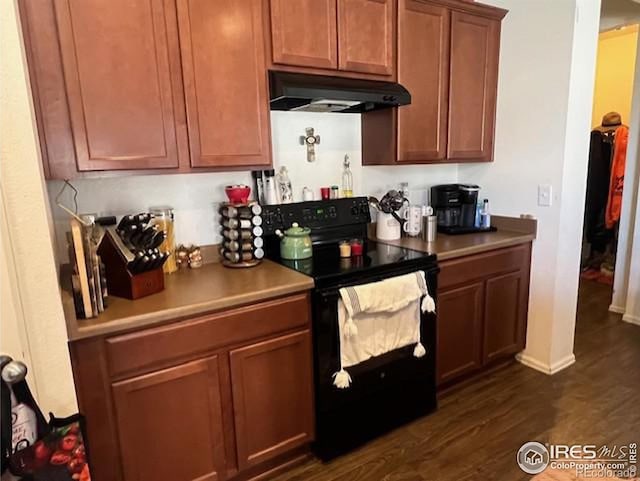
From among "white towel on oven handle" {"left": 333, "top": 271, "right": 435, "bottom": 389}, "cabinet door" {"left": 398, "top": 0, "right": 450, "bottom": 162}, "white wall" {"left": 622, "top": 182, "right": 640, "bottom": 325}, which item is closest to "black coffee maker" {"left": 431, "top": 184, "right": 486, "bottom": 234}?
"cabinet door" {"left": 398, "top": 0, "right": 450, "bottom": 162}

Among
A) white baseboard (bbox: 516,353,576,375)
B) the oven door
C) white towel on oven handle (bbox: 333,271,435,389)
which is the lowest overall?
white baseboard (bbox: 516,353,576,375)

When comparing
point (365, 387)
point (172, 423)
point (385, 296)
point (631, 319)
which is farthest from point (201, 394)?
point (631, 319)

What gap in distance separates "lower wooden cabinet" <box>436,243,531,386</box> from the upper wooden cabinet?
1.18m

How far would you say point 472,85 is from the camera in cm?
259

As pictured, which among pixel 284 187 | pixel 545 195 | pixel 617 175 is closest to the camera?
pixel 284 187

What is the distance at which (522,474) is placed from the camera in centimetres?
179

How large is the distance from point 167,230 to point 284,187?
69cm

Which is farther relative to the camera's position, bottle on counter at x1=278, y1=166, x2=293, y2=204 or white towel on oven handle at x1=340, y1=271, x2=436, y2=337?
bottle on counter at x1=278, y1=166, x2=293, y2=204

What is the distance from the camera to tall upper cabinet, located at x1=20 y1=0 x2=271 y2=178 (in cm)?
143

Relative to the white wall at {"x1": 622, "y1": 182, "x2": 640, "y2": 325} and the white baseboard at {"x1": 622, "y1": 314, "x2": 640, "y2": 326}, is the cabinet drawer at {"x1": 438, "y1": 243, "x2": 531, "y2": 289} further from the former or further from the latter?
the white baseboard at {"x1": 622, "y1": 314, "x2": 640, "y2": 326}

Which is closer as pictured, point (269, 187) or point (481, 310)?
point (269, 187)

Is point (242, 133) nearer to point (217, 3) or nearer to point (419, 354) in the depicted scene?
point (217, 3)

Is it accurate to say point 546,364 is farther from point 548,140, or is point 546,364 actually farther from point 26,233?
point 26,233

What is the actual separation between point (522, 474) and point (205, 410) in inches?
56.6
